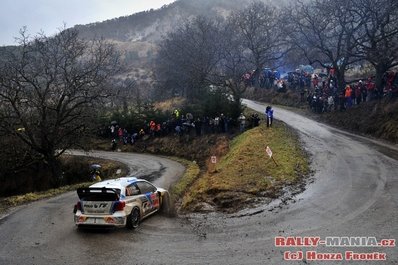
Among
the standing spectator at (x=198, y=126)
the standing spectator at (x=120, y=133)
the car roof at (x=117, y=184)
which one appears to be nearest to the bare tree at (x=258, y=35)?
the standing spectator at (x=198, y=126)

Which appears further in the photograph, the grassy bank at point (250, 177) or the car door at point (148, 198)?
the grassy bank at point (250, 177)

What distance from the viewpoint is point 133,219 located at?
1392 centimetres

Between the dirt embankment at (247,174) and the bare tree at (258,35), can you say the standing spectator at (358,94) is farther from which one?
the bare tree at (258,35)

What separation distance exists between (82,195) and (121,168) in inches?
764

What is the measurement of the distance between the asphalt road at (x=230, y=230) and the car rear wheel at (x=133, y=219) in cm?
28

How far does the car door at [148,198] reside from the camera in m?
14.9

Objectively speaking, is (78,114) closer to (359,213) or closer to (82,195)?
(82,195)

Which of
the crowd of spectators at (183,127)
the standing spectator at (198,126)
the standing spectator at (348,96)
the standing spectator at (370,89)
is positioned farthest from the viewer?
the standing spectator at (198,126)

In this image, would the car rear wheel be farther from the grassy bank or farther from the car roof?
the grassy bank

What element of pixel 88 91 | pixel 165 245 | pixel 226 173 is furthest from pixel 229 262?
pixel 88 91

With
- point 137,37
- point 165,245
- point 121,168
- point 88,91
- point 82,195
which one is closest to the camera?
point 165,245

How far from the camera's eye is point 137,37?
176375 mm

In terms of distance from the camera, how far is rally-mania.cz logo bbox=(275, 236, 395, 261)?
10.6m

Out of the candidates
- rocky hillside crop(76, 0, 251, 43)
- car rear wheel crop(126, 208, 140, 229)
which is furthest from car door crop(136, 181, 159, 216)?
rocky hillside crop(76, 0, 251, 43)
